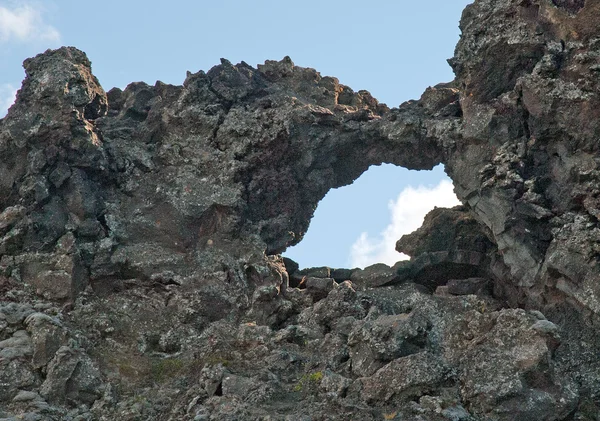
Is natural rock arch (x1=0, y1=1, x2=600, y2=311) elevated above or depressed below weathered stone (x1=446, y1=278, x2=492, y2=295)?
above

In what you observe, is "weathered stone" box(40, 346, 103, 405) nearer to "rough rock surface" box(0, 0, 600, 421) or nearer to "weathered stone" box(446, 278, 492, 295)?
"rough rock surface" box(0, 0, 600, 421)

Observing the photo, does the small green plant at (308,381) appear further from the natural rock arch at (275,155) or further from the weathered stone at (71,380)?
the natural rock arch at (275,155)

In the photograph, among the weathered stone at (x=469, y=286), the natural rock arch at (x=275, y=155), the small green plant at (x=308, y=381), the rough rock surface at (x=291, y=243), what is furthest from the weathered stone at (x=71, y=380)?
the weathered stone at (x=469, y=286)

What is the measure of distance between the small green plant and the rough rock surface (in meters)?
0.20

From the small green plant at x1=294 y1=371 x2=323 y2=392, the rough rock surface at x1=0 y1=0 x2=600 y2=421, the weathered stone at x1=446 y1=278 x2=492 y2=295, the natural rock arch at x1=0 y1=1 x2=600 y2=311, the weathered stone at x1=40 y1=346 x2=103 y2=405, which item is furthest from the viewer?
the weathered stone at x1=446 y1=278 x2=492 y2=295

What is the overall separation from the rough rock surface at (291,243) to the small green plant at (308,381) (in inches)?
7.9

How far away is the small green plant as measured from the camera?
26281 millimetres

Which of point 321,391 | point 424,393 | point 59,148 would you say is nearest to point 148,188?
point 59,148

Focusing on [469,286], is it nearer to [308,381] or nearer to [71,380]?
[308,381]

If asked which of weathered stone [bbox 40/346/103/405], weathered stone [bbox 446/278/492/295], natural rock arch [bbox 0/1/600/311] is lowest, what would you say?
weathered stone [bbox 40/346/103/405]

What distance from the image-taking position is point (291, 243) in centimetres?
3662

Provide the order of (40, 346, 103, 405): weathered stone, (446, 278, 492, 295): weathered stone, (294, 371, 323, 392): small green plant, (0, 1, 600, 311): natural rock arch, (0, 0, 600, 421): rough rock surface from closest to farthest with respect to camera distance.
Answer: (0, 0, 600, 421): rough rock surface → (294, 371, 323, 392): small green plant → (40, 346, 103, 405): weathered stone → (0, 1, 600, 311): natural rock arch → (446, 278, 492, 295): weathered stone

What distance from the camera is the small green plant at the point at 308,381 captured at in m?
26.3

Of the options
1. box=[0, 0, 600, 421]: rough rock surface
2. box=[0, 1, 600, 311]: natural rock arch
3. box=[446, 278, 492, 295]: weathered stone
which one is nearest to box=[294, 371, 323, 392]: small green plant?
box=[0, 0, 600, 421]: rough rock surface
